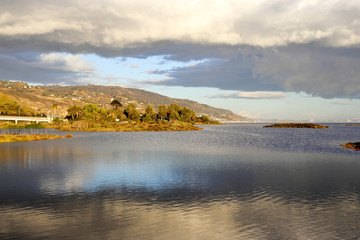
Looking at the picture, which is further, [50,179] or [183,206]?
[50,179]

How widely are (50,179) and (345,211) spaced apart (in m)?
28.0

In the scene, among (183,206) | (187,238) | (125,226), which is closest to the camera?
(187,238)

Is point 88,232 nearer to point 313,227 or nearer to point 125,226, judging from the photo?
point 125,226

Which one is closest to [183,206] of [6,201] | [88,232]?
[88,232]

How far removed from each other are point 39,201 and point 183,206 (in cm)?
1114

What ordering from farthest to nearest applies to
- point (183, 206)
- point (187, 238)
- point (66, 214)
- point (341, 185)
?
point (341, 185) < point (183, 206) < point (66, 214) < point (187, 238)

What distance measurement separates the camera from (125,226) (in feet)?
59.6

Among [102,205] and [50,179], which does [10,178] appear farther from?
[102,205]

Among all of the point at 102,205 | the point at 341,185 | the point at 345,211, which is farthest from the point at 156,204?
the point at 341,185

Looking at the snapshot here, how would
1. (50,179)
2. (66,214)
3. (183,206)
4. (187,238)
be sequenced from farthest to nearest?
1. (50,179)
2. (183,206)
3. (66,214)
4. (187,238)

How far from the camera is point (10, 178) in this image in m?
33.9

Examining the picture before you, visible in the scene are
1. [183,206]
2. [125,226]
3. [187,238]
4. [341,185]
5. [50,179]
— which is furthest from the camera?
[50,179]

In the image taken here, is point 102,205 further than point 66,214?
Yes

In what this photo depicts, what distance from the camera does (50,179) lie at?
109 feet
